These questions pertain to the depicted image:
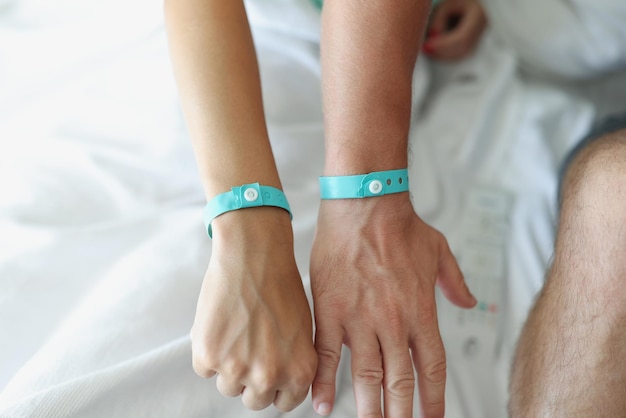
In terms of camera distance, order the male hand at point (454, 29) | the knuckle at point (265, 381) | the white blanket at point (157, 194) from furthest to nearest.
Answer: the male hand at point (454, 29), the white blanket at point (157, 194), the knuckle at point (265, 381)

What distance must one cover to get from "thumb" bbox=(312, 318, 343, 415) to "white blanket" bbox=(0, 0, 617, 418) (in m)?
0.09

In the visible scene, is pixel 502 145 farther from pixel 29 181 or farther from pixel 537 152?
pixel 29 181

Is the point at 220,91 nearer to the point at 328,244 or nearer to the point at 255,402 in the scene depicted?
the point at 328,244

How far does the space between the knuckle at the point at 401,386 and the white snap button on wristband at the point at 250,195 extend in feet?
0.94

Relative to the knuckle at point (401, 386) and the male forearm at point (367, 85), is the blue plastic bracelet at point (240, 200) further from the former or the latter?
the knuckle at point (401, 386)

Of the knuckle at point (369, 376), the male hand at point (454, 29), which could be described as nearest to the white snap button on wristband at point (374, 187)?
the knuckle at point (369, 376)

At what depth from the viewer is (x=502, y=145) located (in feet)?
3.92

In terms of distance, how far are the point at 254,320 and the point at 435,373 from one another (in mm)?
248

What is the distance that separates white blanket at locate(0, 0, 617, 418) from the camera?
2.70ft

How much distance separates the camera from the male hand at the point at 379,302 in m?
0.77

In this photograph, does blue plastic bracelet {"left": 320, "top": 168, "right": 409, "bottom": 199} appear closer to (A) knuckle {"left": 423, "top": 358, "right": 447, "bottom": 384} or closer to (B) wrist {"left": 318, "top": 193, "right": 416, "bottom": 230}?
(B) wrist {"left": 318, "top": 193, "right": 416, "bottom": 230}

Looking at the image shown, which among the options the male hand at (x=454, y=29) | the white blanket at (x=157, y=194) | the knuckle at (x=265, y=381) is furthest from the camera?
the male hand at (x=454, y=29)

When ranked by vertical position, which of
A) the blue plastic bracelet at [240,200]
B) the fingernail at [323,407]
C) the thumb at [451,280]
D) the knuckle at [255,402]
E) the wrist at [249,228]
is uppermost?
the blue plastic bracelet at [240,200]

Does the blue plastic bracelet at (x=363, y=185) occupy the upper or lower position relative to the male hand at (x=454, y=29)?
lower
